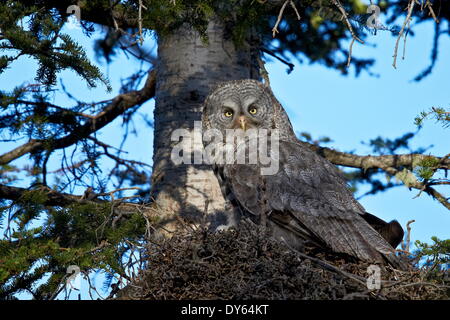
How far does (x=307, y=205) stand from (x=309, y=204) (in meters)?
0.02

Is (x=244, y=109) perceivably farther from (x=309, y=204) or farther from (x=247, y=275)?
(x=247, y=275)

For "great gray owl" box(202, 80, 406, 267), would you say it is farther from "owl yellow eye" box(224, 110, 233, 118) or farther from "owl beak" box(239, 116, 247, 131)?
"owl yellow eye" box(224, 110, 233, 118)

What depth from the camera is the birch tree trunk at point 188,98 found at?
5375mm

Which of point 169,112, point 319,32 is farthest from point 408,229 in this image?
point 319,32

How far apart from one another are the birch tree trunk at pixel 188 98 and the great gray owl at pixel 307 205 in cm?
29

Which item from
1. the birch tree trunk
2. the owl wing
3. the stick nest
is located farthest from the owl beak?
the stick nest

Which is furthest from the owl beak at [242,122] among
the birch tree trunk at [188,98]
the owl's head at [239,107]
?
the birch tree trunk at [188,98]

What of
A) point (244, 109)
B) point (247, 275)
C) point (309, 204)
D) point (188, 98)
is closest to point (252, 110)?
point (244, 109)

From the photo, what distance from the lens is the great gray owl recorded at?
4410 mm

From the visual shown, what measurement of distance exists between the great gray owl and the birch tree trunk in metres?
0.29

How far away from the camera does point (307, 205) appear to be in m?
4.63

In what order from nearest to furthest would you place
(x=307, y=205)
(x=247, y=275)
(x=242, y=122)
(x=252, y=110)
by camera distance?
(x=247, y=275) → (x=307, y=205) → (x=242, y=122) → (x=252, y=110)

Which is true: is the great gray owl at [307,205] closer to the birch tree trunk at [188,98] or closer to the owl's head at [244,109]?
the owl's head at [244,109]

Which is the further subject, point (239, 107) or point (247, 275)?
point (239, 107)
